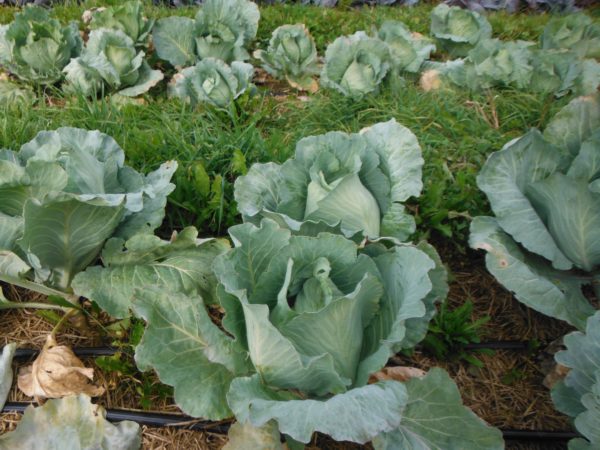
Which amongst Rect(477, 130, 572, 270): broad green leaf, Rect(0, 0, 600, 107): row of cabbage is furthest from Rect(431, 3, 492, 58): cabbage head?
Rect(477, 130, 572, 270): broad green leaf

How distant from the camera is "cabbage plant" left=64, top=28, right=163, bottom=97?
10.0ft

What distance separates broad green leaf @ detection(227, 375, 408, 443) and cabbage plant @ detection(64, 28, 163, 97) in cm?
236

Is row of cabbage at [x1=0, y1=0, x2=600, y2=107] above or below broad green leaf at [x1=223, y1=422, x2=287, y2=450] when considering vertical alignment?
above

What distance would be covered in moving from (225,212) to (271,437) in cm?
108

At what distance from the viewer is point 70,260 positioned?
1.82 m

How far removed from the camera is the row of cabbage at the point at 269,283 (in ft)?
4.32

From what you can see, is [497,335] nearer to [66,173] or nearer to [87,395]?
[87,395]

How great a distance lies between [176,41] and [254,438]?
2847mm

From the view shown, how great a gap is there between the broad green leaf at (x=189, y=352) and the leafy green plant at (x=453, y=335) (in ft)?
2.48

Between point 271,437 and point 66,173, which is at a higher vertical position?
point 66,173

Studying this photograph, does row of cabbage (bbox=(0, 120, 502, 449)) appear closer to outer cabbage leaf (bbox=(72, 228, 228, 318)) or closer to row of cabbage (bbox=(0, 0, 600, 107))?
outer cabbage leaf (bbox=(72, 228, 228, 318))

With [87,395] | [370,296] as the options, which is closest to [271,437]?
[370,296]

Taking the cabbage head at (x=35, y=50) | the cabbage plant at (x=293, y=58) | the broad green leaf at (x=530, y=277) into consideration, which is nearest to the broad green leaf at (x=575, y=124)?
the broad green leaf at (x=530, y=277)

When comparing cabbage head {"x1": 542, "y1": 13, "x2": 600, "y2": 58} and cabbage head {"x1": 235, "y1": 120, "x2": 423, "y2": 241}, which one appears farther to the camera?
cabbage head {"x1": 542, "y1": 13, "x2": 600, "y2": 58}
